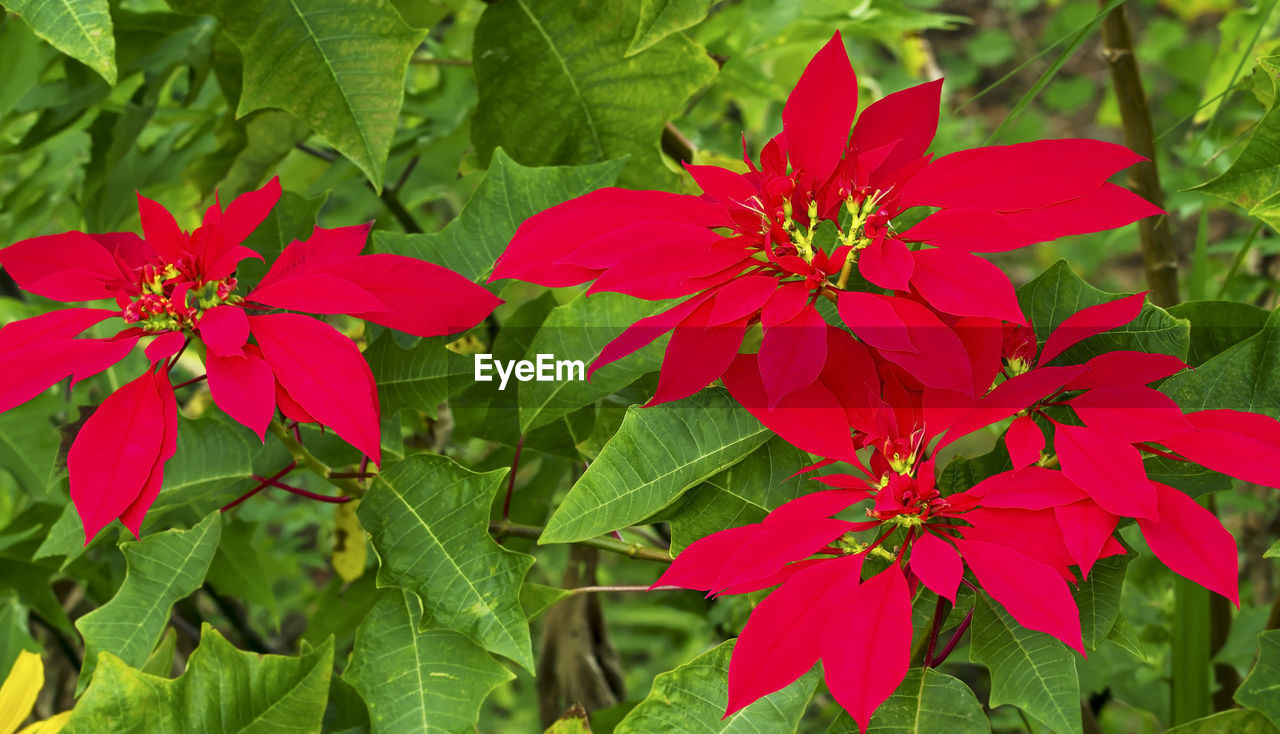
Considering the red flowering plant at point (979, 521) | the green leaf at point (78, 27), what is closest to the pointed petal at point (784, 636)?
the red flowering plant at point (979, 521)

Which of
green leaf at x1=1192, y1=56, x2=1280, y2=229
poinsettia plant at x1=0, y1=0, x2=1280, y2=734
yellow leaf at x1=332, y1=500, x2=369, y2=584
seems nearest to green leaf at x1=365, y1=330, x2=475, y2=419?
poinsettia plant at x1=0, y1=0, x2=1280, y2=734

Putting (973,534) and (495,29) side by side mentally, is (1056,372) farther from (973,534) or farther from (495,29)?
(495,29)

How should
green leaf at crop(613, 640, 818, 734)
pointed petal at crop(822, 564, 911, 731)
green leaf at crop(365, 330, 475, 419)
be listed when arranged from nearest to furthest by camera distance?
pointed petal at crop(822, 564, 911, 731)
green leaf at crop(613, 640, 818, 734)
green leaf at crop(365, 330, 475, 419)

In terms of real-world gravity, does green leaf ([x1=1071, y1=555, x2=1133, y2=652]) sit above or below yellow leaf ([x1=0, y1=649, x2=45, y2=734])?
above

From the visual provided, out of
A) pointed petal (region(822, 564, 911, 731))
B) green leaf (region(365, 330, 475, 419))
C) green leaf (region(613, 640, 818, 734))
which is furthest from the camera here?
green leaf (region(365, 330, 475, 419))

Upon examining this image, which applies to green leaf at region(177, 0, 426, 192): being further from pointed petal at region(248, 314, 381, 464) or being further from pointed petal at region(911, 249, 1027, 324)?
pointed petal at region(911, 249, 1027, 324)

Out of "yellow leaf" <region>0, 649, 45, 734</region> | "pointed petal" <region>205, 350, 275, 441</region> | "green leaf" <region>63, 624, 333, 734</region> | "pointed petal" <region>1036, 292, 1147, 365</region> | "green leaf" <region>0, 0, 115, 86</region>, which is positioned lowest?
"yellow leaf" <region>0, 649, 45, 734</region>

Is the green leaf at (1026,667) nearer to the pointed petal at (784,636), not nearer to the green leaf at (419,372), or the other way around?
the pointed petal at (784,636)
